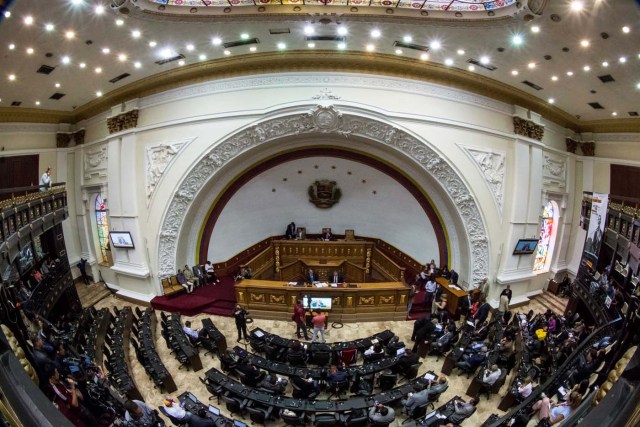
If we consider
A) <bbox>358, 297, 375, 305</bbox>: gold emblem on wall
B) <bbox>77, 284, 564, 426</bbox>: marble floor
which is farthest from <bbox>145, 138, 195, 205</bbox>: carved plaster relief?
<bbox>358, 297, 375, 305</bbox>: gold emblem on wall

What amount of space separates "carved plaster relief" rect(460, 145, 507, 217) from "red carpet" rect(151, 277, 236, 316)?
10014 mm

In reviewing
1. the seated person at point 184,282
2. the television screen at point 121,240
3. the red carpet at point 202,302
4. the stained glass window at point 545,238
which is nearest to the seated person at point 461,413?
the stained glass window at point 545,238

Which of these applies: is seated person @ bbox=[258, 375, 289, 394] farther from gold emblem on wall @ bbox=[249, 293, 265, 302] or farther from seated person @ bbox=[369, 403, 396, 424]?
gold emblem on wall @ bbox=[249, 293, 265, 302]

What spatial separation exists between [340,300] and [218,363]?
170 inches

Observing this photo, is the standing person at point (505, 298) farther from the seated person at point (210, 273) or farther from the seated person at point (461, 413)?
the seated person at point (210, 273)

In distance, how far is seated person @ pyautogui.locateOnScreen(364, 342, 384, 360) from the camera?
333 inches

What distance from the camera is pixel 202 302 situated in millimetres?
11250

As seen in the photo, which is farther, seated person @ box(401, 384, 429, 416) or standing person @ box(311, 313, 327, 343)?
standing person @ box(311, 313, 327, 343)

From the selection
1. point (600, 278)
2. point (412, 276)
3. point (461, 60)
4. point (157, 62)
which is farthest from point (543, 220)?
point (412, 276)

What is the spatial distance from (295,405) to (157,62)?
9.52 m

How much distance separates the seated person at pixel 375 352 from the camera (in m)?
8.46

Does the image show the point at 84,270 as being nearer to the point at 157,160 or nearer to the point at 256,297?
the point at 256,297

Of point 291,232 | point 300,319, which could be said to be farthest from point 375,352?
point 291,232

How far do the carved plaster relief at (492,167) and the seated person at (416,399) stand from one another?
684cm
